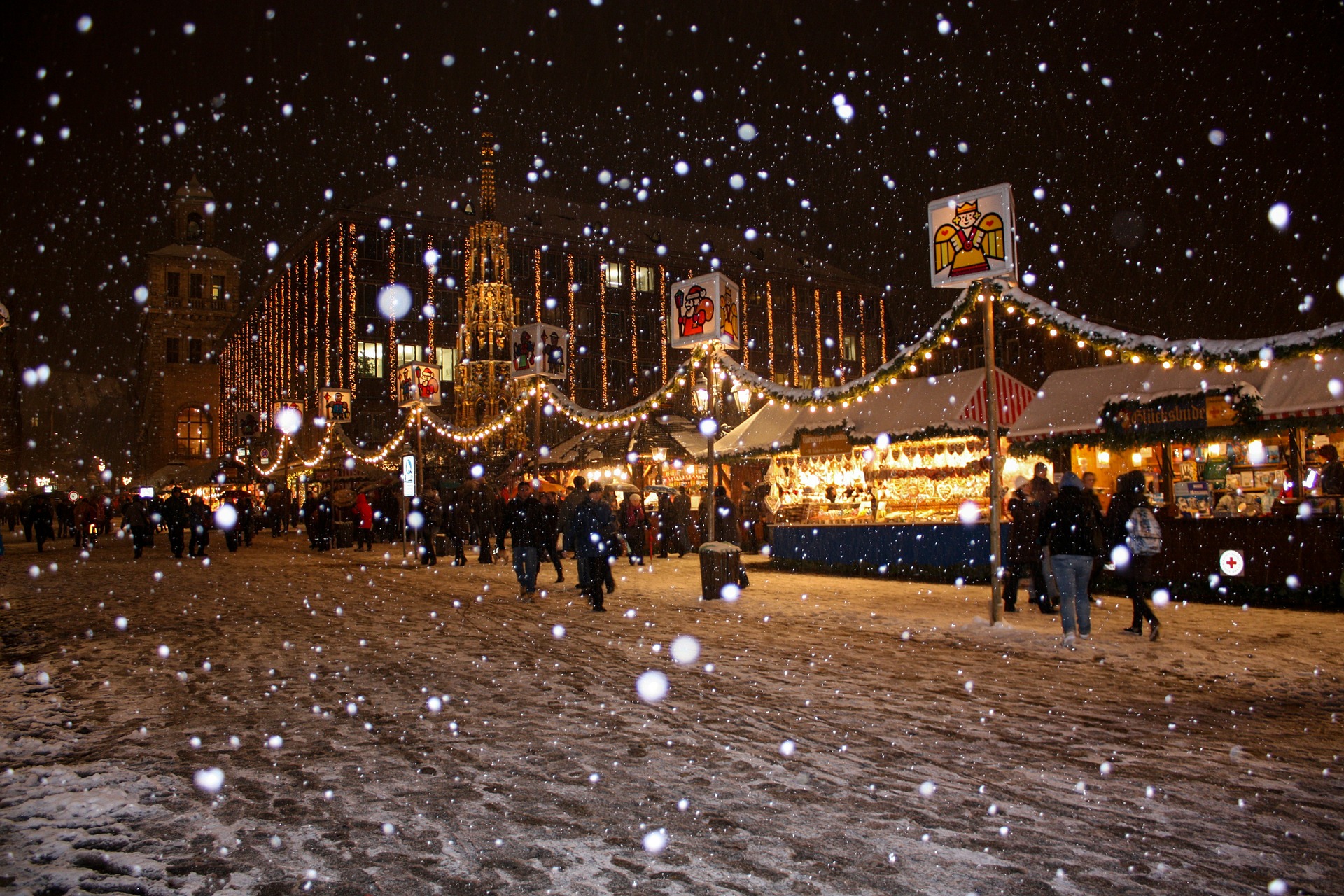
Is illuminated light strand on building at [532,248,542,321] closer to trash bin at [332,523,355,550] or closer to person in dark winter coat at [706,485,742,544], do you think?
trash bin at [332,523,355,550]

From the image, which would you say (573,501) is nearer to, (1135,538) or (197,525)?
(1135,538)

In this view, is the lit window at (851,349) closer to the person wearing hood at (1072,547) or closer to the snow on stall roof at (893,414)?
the snow on stall roof at (893,414)

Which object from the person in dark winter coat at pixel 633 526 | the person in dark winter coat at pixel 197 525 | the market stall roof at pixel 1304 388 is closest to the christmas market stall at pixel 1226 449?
the market stall roof at pixel 1304 388

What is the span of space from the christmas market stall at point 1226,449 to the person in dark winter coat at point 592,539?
7.78m

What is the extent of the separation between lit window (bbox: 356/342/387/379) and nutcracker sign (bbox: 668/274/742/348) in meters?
41.0

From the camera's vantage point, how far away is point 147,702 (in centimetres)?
667

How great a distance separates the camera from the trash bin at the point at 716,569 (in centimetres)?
1335

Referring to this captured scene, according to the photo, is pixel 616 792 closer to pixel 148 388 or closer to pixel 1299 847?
pixel 1299 847

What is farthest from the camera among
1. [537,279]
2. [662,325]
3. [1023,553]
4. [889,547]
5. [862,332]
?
[862,332]

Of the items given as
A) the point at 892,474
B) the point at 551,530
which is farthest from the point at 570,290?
the point at 551,530

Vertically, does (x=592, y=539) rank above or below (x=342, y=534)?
above

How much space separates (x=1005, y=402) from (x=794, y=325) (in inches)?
1905

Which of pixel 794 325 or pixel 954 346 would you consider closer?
pixel 954 346

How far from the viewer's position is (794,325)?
A: 6469 cm
